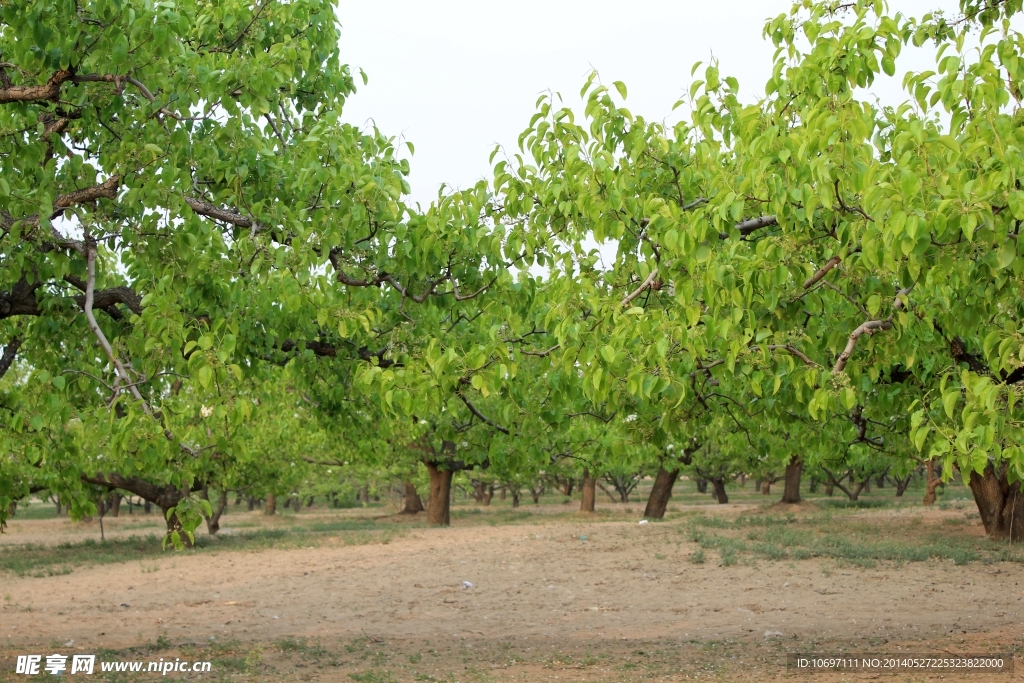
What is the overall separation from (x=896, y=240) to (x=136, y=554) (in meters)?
27.8

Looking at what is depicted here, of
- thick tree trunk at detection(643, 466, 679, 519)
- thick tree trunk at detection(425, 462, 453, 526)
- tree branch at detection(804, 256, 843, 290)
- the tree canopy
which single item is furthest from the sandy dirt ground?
thick tree trunk at detection(643, 466, 679, 519)

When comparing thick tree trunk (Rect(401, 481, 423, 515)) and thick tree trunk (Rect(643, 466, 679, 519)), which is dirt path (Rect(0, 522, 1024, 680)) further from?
thick tree trunk (Rect(401, 481, 423, 515))

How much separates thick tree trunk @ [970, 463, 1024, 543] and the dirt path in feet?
15.5

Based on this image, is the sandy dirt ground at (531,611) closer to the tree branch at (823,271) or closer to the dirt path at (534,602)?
the dirt path at (534,602)

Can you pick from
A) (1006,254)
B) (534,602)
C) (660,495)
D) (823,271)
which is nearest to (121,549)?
(534,602)

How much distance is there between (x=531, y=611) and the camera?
51.1 ft

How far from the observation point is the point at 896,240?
4594 millimetres

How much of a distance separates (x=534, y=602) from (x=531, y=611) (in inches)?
34.5

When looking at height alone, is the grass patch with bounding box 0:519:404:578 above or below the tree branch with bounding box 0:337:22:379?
below

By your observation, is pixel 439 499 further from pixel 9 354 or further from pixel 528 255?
pixel 528 255

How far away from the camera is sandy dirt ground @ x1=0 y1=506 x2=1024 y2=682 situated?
1104 cm

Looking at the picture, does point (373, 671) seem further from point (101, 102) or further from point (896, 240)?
point (896, 240)

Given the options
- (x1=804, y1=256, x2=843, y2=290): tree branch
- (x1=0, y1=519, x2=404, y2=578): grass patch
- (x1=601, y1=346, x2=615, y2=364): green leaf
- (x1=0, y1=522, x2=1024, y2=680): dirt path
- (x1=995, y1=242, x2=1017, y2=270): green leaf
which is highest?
(x1=804, y1=256, x2=843, y2=290): tree branch

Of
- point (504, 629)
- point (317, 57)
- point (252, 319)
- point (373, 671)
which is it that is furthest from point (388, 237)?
point (504, 629)
